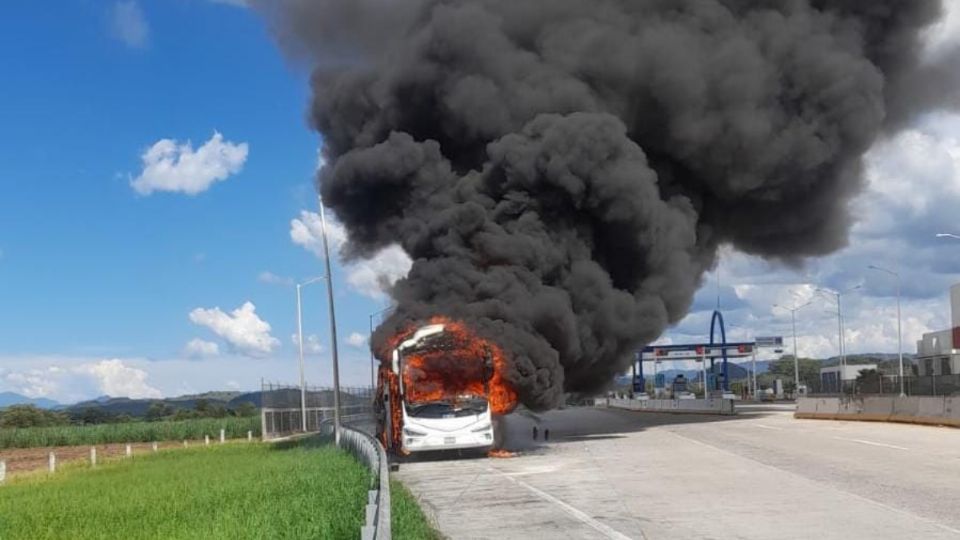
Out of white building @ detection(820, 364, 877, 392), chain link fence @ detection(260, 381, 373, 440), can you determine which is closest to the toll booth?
white building @ detection(820, 364, 877, 392)

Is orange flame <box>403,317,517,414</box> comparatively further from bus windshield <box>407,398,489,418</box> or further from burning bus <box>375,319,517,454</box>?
bus windshield <box>407,398,489,418</box>

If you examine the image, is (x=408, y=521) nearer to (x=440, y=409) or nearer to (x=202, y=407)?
(x=440, y=409)

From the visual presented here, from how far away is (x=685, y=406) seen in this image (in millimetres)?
61531

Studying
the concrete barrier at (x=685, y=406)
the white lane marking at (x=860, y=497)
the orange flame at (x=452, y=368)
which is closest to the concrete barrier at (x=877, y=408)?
the concrete barrier at (x=685, y=406)

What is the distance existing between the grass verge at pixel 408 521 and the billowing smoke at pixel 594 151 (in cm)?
1150

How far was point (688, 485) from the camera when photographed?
16250 millimetres

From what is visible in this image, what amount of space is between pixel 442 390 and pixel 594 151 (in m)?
8.98

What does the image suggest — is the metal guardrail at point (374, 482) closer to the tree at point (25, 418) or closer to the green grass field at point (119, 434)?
the green grass field at point (119, 434)

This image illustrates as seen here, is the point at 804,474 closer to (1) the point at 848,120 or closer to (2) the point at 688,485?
(2) the point at 688,485

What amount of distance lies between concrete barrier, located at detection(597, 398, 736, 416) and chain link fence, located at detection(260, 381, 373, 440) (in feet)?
57.8

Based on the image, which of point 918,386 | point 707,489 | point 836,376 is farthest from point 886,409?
point 836,376

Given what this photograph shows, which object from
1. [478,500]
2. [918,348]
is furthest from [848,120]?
[918,348]

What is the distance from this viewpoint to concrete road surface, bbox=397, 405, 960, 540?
11.5m

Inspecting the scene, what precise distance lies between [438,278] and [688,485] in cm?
1240
